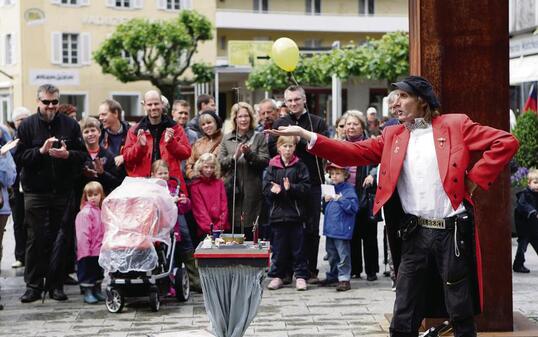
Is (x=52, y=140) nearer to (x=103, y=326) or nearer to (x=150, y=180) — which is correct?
(x=150, y=180)

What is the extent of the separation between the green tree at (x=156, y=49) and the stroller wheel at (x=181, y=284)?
45706 mm

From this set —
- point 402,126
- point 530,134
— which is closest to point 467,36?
point 402,126

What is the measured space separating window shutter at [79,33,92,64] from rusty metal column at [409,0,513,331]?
54227 mm

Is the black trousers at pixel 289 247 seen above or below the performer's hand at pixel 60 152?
below

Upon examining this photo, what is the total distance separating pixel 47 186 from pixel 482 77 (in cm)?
473

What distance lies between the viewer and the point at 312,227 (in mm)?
11984

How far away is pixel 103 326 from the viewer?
9641mm

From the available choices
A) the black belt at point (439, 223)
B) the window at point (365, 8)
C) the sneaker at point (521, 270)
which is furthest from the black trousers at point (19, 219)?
the window at point (365, 8)

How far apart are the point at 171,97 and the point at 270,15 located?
45.2ft

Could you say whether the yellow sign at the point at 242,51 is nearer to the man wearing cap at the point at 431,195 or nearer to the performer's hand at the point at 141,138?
the performer's hand at the point at 141,138

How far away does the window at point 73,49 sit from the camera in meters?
60.6

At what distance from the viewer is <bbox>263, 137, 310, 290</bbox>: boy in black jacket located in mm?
11438

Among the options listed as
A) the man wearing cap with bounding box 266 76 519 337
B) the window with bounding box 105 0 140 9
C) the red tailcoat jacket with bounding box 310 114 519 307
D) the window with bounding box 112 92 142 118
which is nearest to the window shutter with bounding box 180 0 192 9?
the window with bounding box 105 0 140 9

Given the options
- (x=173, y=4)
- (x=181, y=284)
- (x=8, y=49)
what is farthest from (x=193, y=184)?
(x=173, y=4)
